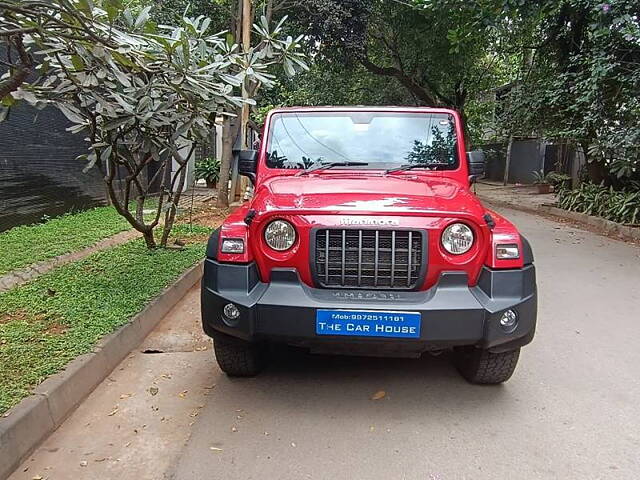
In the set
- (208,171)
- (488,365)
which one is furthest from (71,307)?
(208,171)

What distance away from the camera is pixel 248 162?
183 inches

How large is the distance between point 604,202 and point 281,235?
11.1m

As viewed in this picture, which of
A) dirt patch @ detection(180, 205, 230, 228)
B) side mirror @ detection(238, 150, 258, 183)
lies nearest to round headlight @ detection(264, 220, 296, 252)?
side mirror @ detection(238, 150, 258, 183)

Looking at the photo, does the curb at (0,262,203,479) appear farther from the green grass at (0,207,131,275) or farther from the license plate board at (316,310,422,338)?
the green grass at (0,207,131,275)

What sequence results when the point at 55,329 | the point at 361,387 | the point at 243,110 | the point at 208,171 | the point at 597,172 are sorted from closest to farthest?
1. the point at 361,387
2. the point at 55,329
3. the point at 243,110
4. the point at 597,172
5. the point at 208,171

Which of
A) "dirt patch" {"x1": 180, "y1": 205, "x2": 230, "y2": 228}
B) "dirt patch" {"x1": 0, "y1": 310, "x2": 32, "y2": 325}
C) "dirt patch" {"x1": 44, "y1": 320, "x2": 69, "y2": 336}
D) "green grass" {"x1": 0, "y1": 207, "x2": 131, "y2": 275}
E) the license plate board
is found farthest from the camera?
"dirt patch" {"x1": 180, "y1": 205, "x2": 230, "y2": 228}

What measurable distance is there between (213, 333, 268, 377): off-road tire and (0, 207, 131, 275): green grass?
3.10 metres

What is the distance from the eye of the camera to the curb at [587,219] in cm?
1037

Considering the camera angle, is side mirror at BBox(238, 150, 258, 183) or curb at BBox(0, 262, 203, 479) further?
side mirror at BBox(238, 150, 258, 183)

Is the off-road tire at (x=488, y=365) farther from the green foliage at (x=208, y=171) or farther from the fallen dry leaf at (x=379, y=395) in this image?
the green foliage at (x=208, y=171)

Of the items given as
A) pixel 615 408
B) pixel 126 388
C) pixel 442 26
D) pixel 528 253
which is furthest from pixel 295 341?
pixel 442 26

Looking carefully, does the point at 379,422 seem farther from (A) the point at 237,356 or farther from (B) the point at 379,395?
(A) the point at 237,356

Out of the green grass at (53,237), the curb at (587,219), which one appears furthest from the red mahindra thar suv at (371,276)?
the curb at (587,219)

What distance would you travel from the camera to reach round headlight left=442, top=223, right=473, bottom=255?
3258mm
